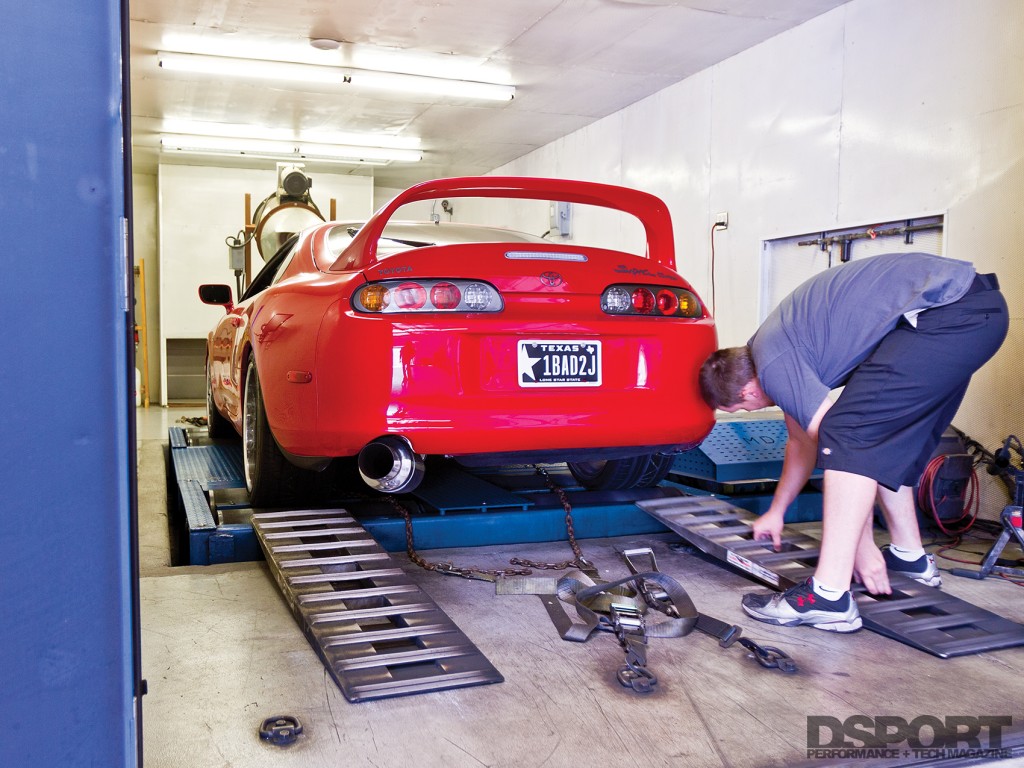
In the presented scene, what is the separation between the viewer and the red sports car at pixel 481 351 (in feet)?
8.91

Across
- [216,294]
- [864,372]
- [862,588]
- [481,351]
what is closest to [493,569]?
[481,351]

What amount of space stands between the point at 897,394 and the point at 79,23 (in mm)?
2360

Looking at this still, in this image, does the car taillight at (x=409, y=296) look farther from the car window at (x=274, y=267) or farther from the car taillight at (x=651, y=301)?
the car window at (x=274, y=267)

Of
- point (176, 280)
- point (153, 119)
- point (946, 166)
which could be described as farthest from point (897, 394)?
point (176, 280)

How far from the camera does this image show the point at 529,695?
6.79 feet

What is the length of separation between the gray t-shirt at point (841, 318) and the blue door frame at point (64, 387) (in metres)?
2.08

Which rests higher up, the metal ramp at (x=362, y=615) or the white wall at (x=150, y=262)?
the white wall at (x=150, y=262)

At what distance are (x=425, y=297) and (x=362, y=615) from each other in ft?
3.33

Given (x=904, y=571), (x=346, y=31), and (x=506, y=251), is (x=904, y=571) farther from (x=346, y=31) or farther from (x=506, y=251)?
(x=346, y=31)

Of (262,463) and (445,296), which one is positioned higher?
(445,296)

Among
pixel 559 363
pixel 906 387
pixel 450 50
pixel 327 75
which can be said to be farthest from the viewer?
pixel 327 75

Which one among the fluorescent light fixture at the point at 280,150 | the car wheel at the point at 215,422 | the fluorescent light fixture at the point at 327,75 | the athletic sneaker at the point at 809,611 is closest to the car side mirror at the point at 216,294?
the car wheel at the point at 215,422

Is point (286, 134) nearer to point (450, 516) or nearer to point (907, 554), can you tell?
point (450, 516)

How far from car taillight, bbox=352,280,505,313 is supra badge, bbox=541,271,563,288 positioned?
192 mm
